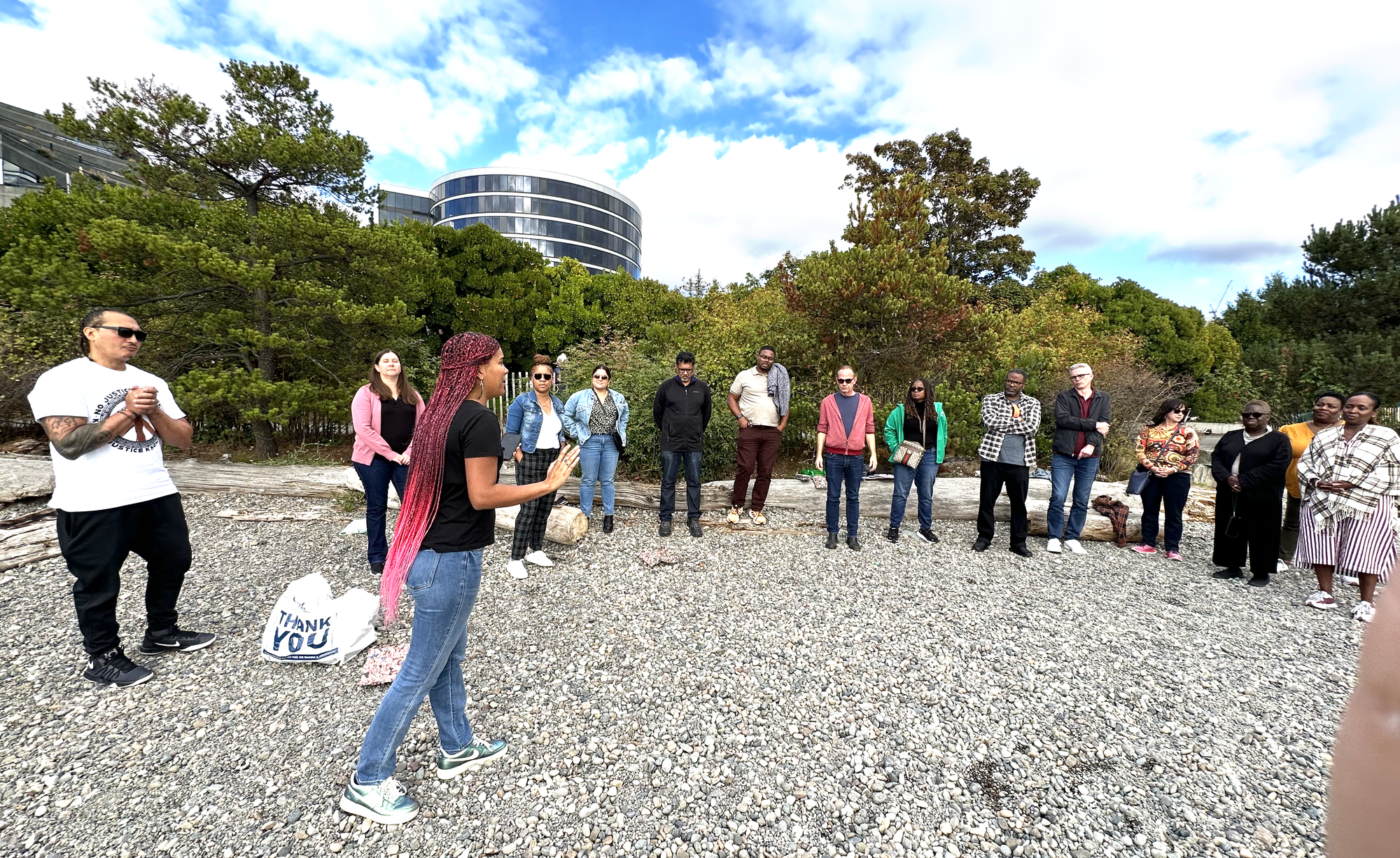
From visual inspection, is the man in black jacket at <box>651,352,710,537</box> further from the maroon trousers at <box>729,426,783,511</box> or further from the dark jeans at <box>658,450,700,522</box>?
the maroon trousers at <box>729,426,783,511</box>

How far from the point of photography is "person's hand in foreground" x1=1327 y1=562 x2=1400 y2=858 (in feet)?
1.99

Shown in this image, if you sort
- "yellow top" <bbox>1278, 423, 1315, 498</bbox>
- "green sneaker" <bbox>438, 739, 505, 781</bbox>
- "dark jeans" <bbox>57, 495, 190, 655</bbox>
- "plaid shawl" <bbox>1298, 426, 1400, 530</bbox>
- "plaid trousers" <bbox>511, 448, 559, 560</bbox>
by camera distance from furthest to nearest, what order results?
1. "yellow top" <bbox>1278, 423, 1315, 498</bbox>
2. "plaid trousers" <bbox>511, 448, 559, 560</bbox>
3. "plaid shawl" <bbox>1298, 426, 1400, 530</bbox>
4. "dark jeans" <bbox>57, 495, 190, 655</bbox>
5. "green sneaker" <bbox>438, 739, 505, 781</bbox>

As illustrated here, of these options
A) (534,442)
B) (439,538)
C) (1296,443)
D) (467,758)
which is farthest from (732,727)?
(1296,443)

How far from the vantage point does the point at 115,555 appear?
9.82ft

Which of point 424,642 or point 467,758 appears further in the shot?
point 467,758

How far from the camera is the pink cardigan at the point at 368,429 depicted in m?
4.42

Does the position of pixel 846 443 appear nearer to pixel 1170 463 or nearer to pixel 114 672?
pixel 1170 463

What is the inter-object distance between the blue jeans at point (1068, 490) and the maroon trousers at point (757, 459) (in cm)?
293

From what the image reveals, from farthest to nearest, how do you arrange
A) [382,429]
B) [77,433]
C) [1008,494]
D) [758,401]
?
[758,401], [1008,494], [382,429], [77,433]

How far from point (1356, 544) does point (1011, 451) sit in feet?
8.34

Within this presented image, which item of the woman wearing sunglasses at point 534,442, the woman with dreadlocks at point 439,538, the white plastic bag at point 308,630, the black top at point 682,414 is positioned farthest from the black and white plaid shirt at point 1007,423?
the white plastic bag at point 308,630

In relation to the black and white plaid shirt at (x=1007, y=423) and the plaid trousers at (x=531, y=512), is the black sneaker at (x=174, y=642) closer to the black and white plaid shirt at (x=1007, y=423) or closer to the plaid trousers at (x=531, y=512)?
the plaid trousers at (x=531, y=512)

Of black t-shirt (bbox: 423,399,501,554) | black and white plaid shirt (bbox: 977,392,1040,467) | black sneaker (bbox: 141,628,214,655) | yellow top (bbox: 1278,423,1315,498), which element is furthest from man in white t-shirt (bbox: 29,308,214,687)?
yellow top (bbox: 1278,423,1315,498)

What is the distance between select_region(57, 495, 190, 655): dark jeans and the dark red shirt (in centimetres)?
745
